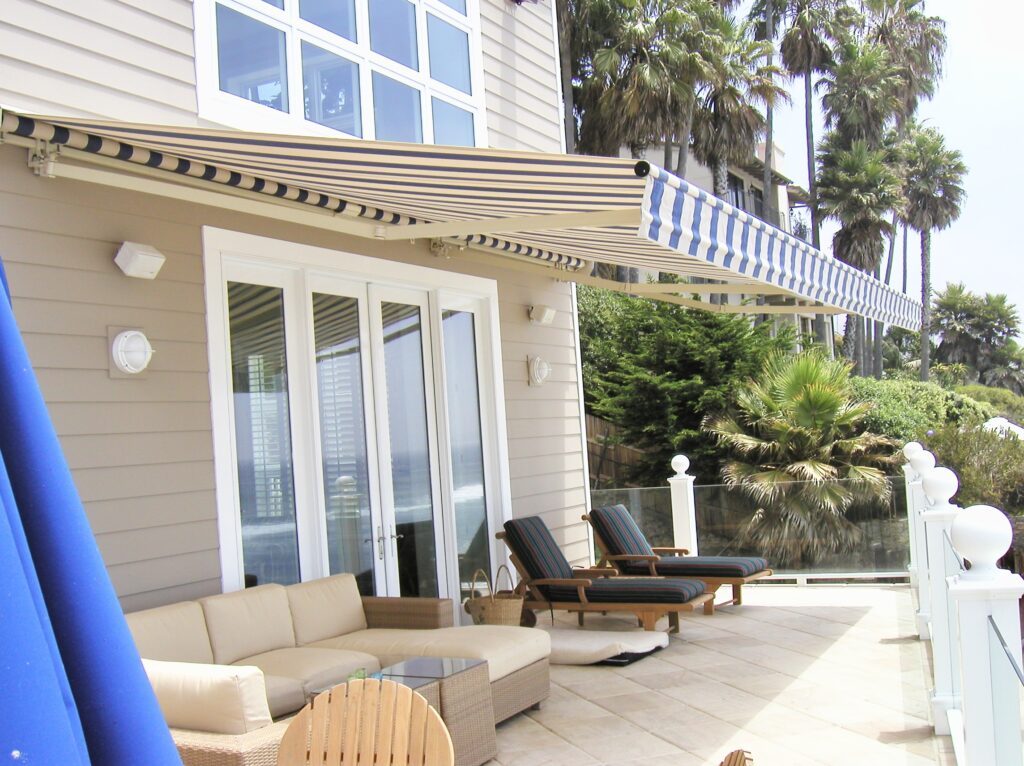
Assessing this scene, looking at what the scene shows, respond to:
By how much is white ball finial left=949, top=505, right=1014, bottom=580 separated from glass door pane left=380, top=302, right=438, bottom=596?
16.7 ft

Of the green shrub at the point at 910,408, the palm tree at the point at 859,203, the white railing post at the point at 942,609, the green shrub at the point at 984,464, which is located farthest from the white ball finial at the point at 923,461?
the palm tree at the point at 859,203

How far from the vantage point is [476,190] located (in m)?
5.06

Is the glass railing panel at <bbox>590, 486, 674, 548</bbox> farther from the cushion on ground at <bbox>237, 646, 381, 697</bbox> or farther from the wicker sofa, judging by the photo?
the cushion on ground at <bbox>237, 646, 381, 697</bbox>

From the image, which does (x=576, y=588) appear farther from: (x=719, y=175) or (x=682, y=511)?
(x=719, y=175)

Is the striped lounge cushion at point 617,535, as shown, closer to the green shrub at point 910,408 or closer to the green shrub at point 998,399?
→ the green shrub at point 910,408

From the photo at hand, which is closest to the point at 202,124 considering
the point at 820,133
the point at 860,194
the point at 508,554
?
the point at 508,554

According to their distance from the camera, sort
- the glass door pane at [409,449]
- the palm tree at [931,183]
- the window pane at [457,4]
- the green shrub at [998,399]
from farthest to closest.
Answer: the palm tree at [931,183] < the green shrub at [998,399] < the window pane at [457,4] < the glass door pane at [409,449]

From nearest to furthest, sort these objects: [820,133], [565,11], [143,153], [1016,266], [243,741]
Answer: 1. [243,741]
2. [143,153]
3. [565,11]
4. [820,133]
5. [1016,266]

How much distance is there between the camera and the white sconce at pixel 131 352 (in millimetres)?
5344

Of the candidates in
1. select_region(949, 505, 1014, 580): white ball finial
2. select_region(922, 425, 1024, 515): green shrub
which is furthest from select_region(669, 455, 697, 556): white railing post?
select_region(949, 505, 1014, 580): white ball finial

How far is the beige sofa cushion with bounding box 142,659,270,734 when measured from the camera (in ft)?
13.4

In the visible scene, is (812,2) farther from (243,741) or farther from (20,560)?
(20,560)

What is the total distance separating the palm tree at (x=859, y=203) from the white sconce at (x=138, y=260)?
33087 mm

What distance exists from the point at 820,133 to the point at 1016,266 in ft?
112
